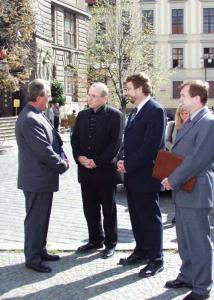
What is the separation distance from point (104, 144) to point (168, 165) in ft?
5.17

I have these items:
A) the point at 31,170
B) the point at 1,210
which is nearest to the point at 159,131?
the point at 31,170

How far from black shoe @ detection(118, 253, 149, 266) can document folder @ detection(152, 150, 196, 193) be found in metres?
1.45

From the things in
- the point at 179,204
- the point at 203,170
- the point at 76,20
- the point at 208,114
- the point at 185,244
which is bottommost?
the point at 185,244

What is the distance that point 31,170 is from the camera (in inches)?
236

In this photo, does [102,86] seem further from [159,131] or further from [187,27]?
[187,27]

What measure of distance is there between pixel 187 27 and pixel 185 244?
58.5 m

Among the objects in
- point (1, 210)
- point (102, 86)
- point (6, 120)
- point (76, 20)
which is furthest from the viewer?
point (76, 20)

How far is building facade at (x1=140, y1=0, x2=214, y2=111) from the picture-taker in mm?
61125

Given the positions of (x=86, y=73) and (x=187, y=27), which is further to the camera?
(x=187, y=27)

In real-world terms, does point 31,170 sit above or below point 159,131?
below

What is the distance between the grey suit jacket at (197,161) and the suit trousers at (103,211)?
1.65 meters

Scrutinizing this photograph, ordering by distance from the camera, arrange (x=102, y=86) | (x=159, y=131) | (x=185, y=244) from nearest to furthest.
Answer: (x=185, y=244) < (x=159, y=131) < (x=102, y=86)

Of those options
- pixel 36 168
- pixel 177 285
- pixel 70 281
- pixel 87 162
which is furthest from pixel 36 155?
pixel 177 285

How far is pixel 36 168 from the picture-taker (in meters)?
5.98
